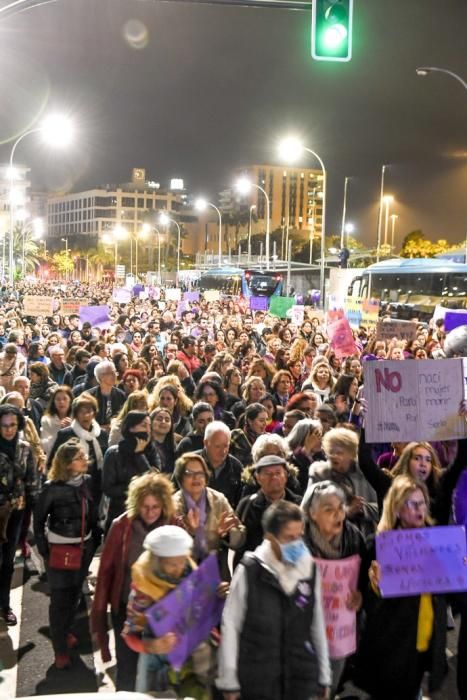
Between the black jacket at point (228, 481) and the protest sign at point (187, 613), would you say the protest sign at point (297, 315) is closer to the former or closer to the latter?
the black jacket at point (228, 481)

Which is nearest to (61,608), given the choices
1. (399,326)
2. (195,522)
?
(195,522)

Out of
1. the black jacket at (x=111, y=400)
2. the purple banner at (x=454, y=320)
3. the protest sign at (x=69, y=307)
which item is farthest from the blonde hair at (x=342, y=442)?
the protest sign at (x=69, y=307)

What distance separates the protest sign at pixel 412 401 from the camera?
200 inches

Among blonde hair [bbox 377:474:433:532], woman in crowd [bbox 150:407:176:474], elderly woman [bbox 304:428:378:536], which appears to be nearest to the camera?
blonde hair [bbox 377:474:433:532]

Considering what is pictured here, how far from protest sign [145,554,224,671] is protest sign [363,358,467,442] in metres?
1.61

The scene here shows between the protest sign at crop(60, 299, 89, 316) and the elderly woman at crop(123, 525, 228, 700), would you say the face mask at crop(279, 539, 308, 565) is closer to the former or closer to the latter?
the elderly woman at crop(123, 525, 228, 700)

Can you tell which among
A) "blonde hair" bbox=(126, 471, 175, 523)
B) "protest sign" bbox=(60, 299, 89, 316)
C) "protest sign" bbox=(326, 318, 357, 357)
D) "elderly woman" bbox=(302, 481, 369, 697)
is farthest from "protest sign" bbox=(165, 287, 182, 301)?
"elderly woman" bbox=(302, 481, 369, 697)

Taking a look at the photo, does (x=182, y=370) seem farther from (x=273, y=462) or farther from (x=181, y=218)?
(x=181, y=218)

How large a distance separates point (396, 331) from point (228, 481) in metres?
7.84

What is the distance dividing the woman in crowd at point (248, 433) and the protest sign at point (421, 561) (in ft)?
9.26

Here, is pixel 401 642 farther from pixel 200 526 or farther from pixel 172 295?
pixel 172 295

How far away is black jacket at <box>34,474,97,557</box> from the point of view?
18.3ft

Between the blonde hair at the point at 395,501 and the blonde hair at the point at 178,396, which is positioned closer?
the blonde hair at the point at 395,501

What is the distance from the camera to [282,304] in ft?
72.8
